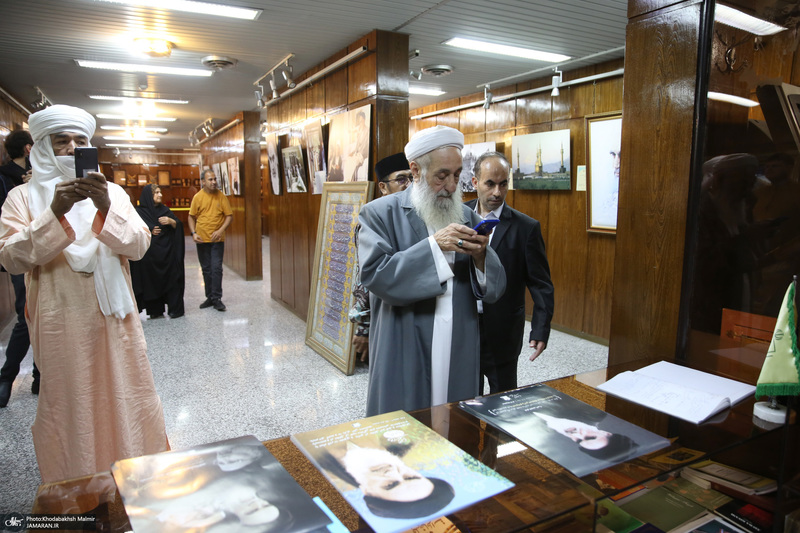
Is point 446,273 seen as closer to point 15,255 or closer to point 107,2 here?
point 15,255

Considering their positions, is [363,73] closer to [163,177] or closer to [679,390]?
[679,390]

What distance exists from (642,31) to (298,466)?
188 cm

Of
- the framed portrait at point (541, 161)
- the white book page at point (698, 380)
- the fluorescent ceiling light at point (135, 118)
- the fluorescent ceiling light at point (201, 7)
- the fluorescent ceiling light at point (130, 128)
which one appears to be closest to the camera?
the white book page at point (698, 380)

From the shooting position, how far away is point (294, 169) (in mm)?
6414

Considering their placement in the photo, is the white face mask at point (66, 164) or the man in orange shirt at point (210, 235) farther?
the man in orange shirt at point (210, 235)

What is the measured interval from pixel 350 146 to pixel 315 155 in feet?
3.35

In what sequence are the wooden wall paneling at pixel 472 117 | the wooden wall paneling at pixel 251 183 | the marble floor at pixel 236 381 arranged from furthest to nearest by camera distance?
the wooden wall paneling at pixel 251 183 < the wooden wall paneling at pixel 472 117 < the marble floor at pixel 236 381

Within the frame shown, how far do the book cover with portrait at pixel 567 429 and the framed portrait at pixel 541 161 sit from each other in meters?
4.79

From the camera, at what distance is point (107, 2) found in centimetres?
376

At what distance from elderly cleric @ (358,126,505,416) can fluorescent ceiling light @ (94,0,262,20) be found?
2.85m

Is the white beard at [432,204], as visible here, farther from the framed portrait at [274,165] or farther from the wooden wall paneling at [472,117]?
the framed portrait at [274,165]

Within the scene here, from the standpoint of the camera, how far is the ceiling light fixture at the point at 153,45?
4.77m

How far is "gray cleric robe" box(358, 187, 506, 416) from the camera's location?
1.78 metres

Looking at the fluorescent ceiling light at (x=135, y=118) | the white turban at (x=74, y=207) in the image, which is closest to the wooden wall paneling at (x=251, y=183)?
the fluorescent ceiling light at (x=135, y=118)
